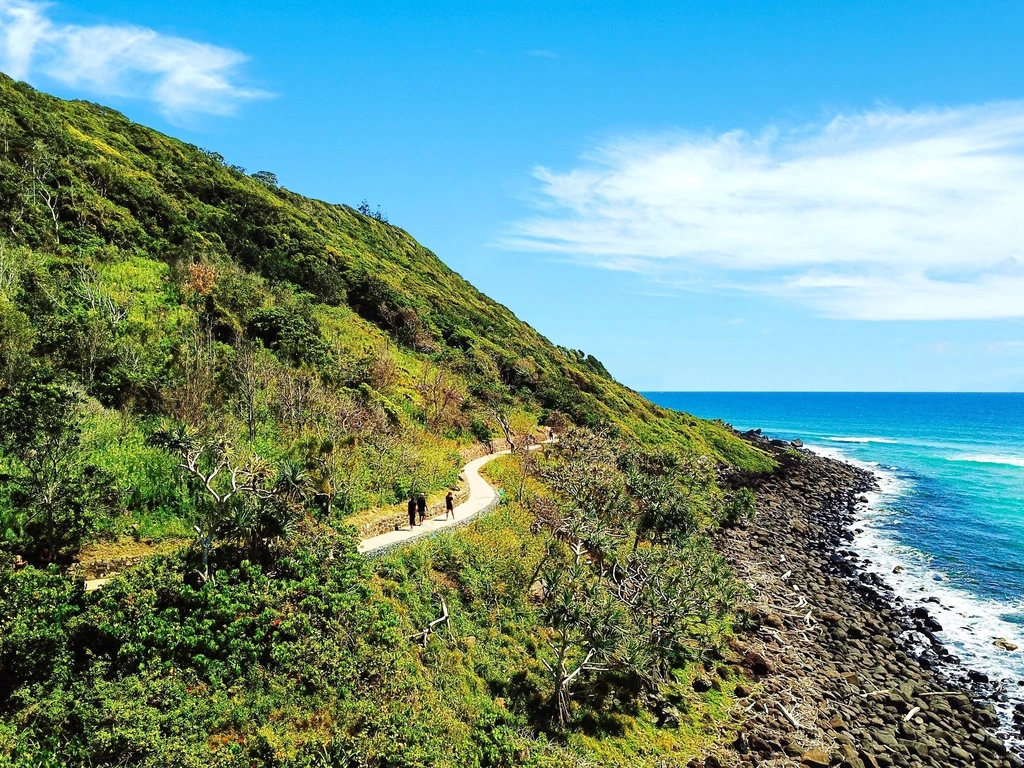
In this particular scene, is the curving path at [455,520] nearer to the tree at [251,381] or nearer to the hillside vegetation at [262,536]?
the hillside vegetation at [262,536]

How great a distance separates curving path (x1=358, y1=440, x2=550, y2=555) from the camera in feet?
67.2

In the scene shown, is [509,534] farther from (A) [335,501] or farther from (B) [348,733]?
(B) [348,733]

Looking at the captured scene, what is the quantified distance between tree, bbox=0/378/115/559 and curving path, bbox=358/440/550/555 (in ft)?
26.0

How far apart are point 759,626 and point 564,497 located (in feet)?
38.9

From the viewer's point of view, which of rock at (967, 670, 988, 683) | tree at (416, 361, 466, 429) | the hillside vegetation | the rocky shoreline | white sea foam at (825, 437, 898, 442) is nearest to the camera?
the hillside vegetation

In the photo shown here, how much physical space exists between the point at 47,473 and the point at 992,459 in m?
110

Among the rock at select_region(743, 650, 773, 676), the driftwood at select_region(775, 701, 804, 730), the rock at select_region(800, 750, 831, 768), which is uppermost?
the rock at select_region(743, 650, 773, 676)

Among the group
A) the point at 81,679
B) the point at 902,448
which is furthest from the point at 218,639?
the point at 902,448

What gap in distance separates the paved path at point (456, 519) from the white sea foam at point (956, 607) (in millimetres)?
22148

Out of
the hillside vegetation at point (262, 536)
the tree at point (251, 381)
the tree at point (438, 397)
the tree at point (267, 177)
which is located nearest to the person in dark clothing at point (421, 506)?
the hillside vegetation at point (262, 536)

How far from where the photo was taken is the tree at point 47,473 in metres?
14.9

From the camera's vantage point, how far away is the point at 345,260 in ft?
181

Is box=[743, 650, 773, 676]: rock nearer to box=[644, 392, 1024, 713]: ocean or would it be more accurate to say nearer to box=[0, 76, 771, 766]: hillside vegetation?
box=[0, 76, 771, 766]: hillside vegetation

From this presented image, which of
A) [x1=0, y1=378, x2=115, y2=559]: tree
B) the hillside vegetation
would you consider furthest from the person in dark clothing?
[x1=0, y1=378, x2=115, y2=559]: tree
